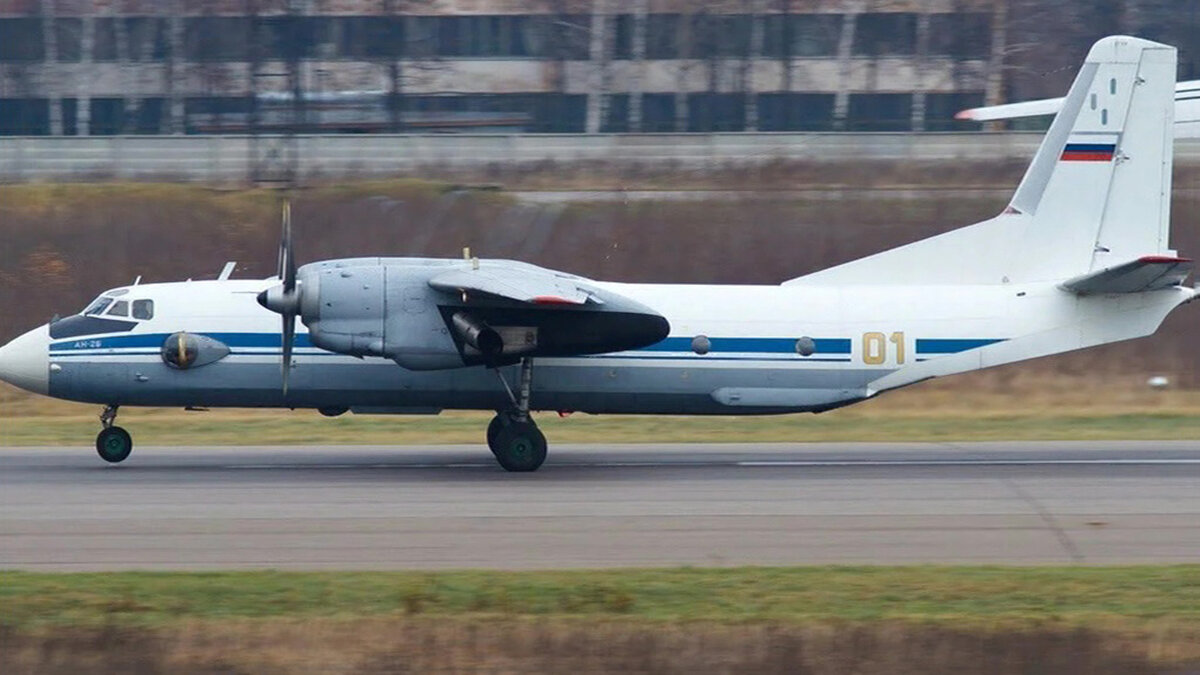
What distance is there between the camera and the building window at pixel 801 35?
54562mm

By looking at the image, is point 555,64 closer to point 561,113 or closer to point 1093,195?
point 561,113

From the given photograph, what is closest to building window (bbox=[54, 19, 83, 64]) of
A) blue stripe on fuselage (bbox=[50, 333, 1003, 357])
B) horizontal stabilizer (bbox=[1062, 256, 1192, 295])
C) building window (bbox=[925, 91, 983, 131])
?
building window (bbox=[925, 91, 983, 131])

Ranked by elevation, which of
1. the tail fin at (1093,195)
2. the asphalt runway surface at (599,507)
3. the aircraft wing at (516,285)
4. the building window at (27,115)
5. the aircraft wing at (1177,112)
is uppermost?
the building window at (27,115)

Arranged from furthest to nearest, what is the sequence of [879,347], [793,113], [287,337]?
1. [793,113]
2. [879,347]
3. [287,337]

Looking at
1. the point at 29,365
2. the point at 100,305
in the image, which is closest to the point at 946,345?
the point at 100,305

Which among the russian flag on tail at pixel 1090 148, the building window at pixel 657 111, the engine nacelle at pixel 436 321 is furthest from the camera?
the building window at pixel 657 111

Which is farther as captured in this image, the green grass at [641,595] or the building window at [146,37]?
the building window at [146,37]

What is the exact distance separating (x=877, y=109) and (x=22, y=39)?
100.0ft

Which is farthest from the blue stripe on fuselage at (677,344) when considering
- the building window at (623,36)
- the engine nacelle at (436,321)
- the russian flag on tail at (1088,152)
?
the building window at (623,36)

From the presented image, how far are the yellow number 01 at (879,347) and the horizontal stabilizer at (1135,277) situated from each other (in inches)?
99.9

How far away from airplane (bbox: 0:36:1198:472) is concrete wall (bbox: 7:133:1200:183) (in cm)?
1916

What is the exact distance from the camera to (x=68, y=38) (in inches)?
2151

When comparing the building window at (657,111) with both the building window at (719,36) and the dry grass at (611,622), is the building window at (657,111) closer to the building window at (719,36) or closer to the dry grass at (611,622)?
the building window at (719,36)

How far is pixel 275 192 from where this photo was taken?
40.0m
